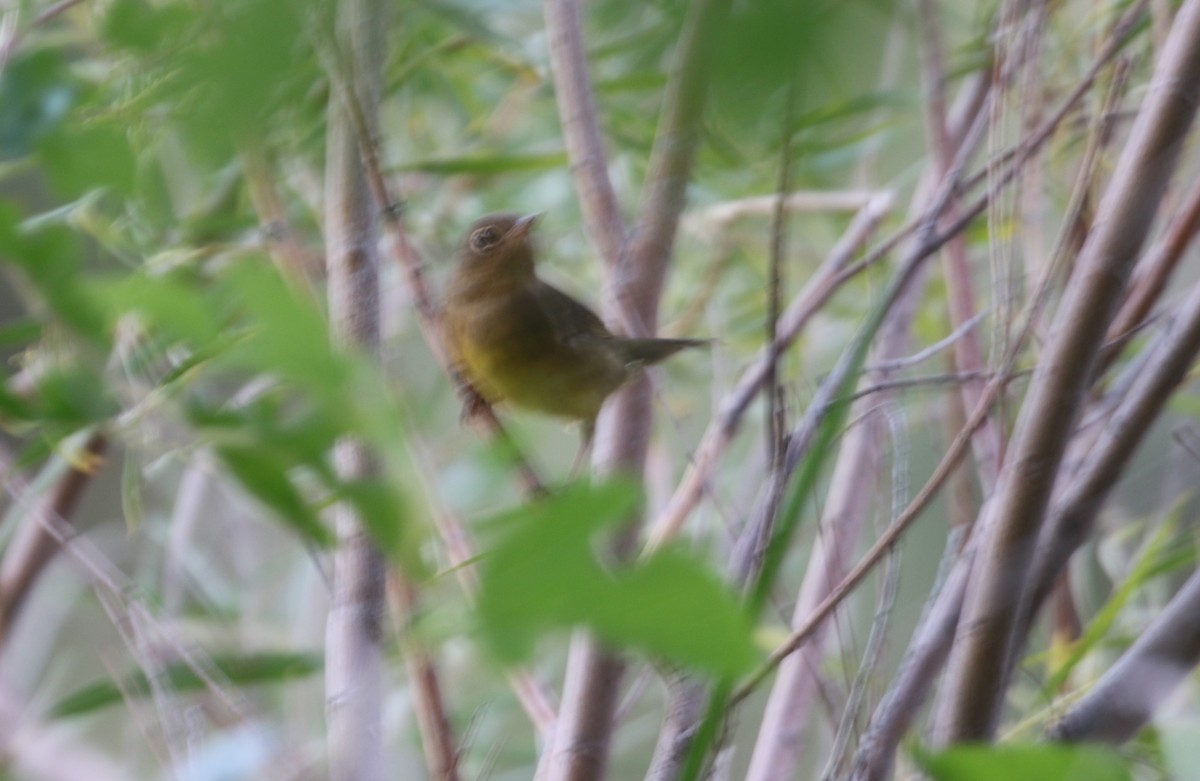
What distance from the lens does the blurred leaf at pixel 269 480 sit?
27 cm

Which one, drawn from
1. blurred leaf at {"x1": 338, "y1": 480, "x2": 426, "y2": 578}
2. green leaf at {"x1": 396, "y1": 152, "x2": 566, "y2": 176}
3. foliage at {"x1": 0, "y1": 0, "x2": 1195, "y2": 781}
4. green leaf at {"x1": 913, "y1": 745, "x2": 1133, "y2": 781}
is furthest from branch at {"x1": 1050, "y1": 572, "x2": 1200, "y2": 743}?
green leaf at {"x1": 396, "y1": 152, "x2": 566, "y2": 176}

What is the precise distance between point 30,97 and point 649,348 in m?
0.48

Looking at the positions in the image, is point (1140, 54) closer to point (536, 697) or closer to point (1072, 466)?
point (1072, 466)

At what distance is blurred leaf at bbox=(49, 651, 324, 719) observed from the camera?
588 mm

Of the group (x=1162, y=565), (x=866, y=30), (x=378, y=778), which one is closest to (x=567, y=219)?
(x=1162, y=565)

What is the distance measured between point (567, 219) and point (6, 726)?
99 cm

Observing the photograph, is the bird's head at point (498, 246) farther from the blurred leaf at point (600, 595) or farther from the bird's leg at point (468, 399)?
the blurred leaf at point (600, 595)

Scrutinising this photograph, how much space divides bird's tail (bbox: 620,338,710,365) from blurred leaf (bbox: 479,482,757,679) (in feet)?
2.16

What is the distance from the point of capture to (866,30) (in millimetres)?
257

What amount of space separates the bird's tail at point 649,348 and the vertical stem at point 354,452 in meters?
0.28

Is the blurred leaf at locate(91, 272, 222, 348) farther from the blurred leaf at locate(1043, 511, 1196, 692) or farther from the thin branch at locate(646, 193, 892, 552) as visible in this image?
the blurred leaf at locate(1043, 511, 1196, 692)

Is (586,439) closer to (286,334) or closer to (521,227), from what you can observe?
(521,227)

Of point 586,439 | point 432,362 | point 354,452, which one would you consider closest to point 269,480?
point 354,452

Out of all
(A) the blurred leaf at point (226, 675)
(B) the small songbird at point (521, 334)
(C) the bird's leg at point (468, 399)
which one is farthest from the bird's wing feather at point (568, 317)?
(A) the blurred leaf at point (226, 675)
